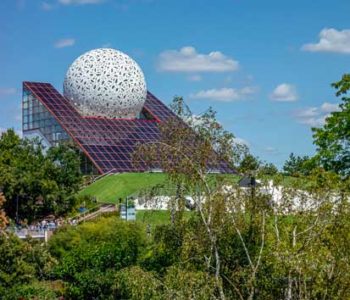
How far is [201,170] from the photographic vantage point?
1413cm

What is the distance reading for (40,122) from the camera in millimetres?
54281

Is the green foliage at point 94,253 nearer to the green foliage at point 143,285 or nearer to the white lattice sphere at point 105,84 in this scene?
the green foliage at point 143,285

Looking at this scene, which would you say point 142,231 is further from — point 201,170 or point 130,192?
point 130,192

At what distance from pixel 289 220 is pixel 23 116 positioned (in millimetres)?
44834

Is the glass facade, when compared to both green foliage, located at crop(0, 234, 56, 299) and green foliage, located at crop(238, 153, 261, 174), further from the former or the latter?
green foliage, located at crop(238, 153, 261, 174)

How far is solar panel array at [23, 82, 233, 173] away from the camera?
46.1 meters

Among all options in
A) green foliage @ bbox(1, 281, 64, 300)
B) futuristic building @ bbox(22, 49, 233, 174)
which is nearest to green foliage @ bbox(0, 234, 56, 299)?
green foliage @ bbox(1, 281, 64, 300)

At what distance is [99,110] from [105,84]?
9.11 ft

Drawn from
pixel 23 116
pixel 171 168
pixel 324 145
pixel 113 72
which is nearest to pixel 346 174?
pixel 324 145

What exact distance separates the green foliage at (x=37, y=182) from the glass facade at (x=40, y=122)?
15850 mm

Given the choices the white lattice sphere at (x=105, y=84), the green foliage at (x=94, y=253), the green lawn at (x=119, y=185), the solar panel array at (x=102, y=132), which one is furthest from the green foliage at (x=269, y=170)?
the white lattice sphere at (x=105, y=84)

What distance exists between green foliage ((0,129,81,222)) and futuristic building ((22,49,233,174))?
39.7ft

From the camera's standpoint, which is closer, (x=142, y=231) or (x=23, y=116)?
(x=142, y=231)

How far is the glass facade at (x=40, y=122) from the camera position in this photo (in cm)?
5159
